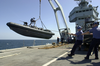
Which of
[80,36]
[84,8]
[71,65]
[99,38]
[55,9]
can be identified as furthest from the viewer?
[55,9]

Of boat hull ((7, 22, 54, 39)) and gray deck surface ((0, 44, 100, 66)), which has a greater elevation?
boat hull ((7, 22, 54, 39))

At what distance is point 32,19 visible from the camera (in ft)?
47.3

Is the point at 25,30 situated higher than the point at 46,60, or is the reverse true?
the point at 25,30

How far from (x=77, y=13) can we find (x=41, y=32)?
Answer: 16.3 metres

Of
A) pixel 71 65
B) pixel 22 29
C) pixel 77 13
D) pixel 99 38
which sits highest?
pixel 77 13

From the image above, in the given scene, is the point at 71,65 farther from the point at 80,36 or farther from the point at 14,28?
the point at 14,28

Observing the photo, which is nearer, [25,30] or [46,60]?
[46,60]

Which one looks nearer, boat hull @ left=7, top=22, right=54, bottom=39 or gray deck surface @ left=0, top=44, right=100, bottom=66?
gray deck surface @ left=0, top=44, right=100, bottom=66

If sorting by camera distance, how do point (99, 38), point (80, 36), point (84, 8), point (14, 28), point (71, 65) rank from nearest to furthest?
point (71, 65) < point (99, 38) < point (80, 36) < point (14, 28) < point (84, 8)

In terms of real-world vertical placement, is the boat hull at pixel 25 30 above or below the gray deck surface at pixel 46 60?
above

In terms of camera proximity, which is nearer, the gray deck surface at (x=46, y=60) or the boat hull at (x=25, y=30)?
the gray deck surface at (x=46, y=60)

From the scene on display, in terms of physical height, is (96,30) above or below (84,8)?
below

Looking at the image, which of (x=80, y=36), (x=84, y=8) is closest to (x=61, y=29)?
(x=84, y=8)

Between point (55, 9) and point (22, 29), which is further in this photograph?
point (55, 9)
